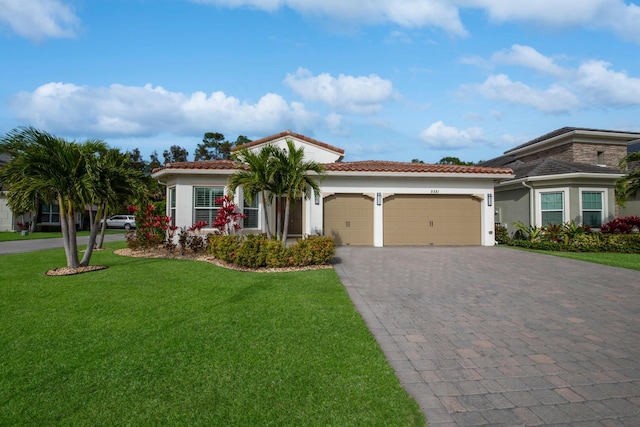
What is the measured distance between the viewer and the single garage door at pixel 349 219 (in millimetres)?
14508

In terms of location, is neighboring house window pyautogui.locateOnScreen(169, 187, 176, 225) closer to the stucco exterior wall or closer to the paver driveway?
the paver driveway

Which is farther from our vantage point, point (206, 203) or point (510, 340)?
point (206, 203)

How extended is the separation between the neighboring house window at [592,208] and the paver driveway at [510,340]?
728 centimetres

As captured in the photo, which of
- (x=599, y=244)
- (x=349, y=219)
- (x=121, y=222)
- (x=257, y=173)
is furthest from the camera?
(x=121, y=222)

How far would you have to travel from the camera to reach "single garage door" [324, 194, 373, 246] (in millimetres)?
14508

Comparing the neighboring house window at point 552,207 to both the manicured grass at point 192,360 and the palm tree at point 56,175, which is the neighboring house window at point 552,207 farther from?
the palm tree at point 56,175

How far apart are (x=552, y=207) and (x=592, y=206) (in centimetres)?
166

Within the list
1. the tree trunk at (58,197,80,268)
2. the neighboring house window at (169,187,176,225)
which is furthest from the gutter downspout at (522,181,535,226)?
the tree trunk at (58,197,80,268)

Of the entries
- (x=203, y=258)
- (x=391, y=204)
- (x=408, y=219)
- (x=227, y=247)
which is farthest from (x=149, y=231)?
(x=408, y=219)

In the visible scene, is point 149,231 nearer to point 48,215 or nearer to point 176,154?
point 48,215

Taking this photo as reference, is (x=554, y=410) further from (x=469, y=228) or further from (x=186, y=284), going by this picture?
(x=469, y=228)

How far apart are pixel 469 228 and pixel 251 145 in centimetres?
1148

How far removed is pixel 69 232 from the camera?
8.92m

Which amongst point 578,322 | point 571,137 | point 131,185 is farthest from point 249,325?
point 571,137
